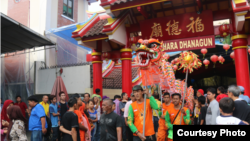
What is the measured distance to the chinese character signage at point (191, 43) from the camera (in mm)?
6758

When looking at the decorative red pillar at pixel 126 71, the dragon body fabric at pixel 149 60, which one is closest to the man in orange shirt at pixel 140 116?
the dragon body fabric at pixel 149 60

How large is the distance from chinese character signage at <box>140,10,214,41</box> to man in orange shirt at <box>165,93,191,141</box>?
3.45 metres

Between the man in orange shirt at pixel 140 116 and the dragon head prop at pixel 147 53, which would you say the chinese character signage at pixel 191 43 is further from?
the man in orange shirt at pixel 140 116

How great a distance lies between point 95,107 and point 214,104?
10.8 ft

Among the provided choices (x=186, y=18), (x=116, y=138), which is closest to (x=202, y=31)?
(x=186, y=18)

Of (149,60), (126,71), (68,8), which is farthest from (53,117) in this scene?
(68,8)

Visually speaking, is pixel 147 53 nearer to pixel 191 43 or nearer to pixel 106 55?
pixel 191 43

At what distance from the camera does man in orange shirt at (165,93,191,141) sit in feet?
13.4

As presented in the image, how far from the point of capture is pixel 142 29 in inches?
302

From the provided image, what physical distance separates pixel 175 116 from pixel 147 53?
1403 millimetres

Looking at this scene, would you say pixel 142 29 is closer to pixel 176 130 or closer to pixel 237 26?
pixel 237 26

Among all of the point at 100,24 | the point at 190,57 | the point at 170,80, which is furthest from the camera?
the point at 100,24

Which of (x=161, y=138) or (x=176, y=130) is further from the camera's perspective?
(x=161, y=138)

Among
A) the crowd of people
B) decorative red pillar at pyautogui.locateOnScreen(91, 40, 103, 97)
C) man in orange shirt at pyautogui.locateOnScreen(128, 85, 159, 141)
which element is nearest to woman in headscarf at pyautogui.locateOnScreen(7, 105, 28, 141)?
the crowd of people
